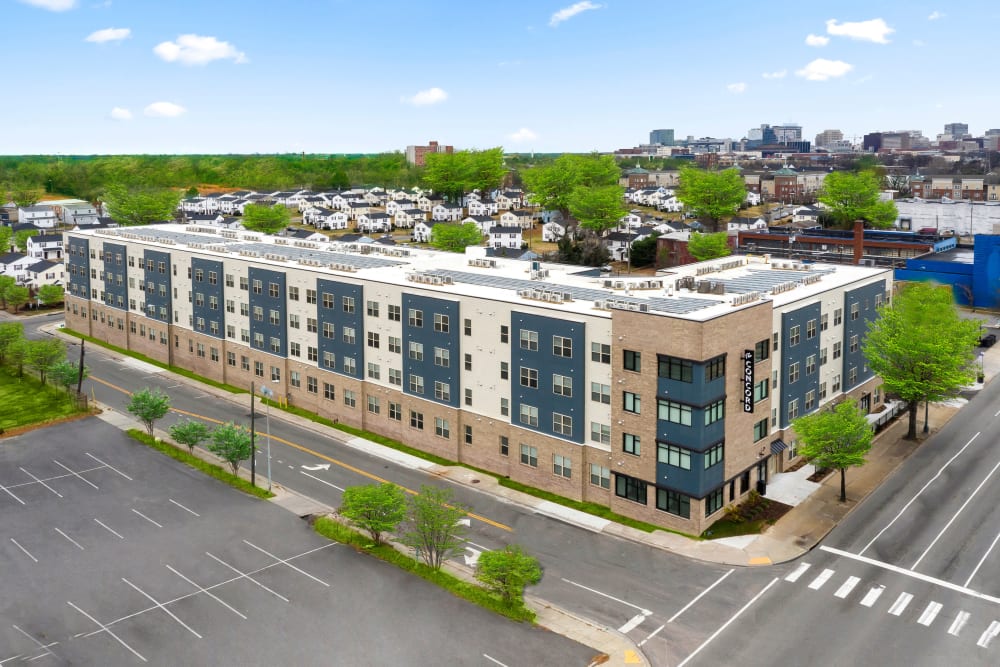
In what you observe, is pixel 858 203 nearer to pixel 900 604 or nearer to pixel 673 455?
pixel 673 455

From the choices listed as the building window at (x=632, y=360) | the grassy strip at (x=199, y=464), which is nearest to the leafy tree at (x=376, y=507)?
the grassy strip at (x=199, y=464)

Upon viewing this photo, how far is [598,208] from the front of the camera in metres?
168

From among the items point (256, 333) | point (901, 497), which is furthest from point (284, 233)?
point (901, 497)

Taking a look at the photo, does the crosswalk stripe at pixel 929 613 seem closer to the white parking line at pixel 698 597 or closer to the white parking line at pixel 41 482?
the white parking line at pixel 698 597

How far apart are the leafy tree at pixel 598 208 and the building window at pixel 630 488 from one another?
390 ft

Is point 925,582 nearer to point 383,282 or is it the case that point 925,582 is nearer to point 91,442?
point 383,282

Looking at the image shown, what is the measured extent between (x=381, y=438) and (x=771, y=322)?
33131mm

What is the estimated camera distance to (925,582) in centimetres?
4572

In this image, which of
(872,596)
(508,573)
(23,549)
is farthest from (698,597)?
(23,549)

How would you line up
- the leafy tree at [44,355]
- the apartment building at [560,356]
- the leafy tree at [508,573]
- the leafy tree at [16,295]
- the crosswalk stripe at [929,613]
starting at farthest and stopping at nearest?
1. the leafy tree at [16,295]
2. the leafy tree at [44,355]
3. the apartment building at [560,356]
4. the leafy tree at [508,573]
5. the crosswalk stripe at [929,613]

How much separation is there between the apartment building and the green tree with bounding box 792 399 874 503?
378cm

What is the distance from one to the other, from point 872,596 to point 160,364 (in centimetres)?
7966

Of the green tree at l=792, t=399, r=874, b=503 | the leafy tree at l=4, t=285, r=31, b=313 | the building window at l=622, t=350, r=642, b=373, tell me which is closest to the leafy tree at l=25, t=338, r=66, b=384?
the leafy tree at l=4, t=285, r=31, b=313

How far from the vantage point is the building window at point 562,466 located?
187 ft
